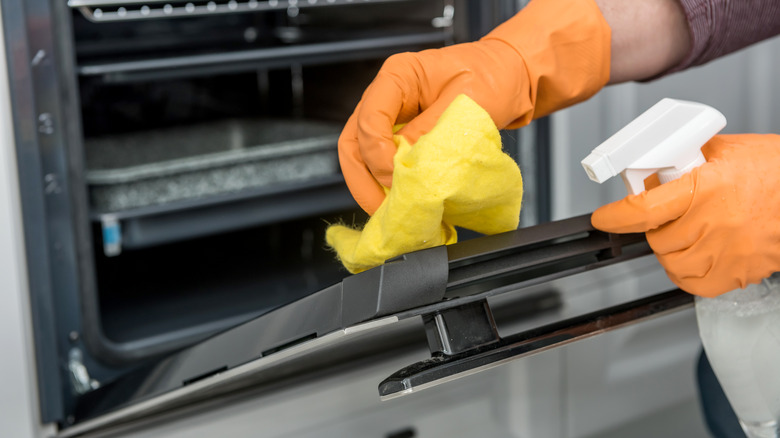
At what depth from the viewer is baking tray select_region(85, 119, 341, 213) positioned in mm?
1098

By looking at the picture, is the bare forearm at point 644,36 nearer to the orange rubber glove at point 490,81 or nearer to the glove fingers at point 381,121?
the orange rubber glove at point 490,81

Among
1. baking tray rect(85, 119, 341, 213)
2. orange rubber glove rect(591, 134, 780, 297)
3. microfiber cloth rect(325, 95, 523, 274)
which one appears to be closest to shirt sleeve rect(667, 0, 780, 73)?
orange rubber glove rect(591, 134, 780, 297)

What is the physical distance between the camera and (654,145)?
0.59 metres

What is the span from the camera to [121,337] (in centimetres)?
112

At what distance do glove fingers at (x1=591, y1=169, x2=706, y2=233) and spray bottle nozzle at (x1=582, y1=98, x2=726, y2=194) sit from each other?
0.4 inches

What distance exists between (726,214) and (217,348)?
0.49 metres

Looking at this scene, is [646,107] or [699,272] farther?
[646,107]

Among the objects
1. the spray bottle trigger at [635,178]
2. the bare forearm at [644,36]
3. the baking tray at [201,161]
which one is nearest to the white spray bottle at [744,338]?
the spray bottle trigger at [635,178]

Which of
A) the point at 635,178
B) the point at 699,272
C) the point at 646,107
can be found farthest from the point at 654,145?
the point at 646,107

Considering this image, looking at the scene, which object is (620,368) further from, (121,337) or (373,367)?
(121,337)

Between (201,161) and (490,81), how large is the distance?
576 mm

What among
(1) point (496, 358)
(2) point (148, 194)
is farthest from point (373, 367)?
(1) point (496, 358)

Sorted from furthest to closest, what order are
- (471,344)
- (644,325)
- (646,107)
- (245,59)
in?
(644,325) < (646,107) < (245,59) < (471,344)

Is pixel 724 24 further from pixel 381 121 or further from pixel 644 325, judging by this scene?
pixel 644 325
